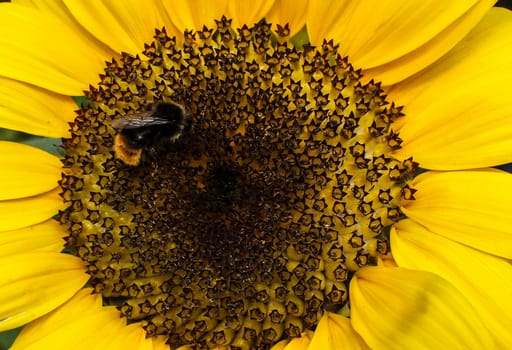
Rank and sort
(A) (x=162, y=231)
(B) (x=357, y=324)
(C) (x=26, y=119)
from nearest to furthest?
(B) (x=357, y=324) → (A) (x=162, y=231) → (C) (x=26, y=119)

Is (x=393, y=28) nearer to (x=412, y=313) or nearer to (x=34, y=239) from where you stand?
(x=412, y=313)

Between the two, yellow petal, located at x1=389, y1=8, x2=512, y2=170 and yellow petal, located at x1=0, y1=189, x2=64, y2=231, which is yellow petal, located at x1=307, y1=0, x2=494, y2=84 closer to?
yellow petal, located at x1=389, y1=8, x2=512, y2=170

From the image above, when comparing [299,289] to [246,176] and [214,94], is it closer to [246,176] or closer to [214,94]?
[246,176]

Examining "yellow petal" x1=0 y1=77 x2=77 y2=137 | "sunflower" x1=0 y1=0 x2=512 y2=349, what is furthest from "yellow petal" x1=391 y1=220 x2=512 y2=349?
"yellow petal" x1=0 y1=77 x2=77 y2=137

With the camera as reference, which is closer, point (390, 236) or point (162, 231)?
point (390, 236)

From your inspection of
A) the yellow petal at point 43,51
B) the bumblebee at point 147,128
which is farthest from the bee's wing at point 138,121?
the yellow petal at point 43,51

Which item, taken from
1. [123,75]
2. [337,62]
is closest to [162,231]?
[123,75]
